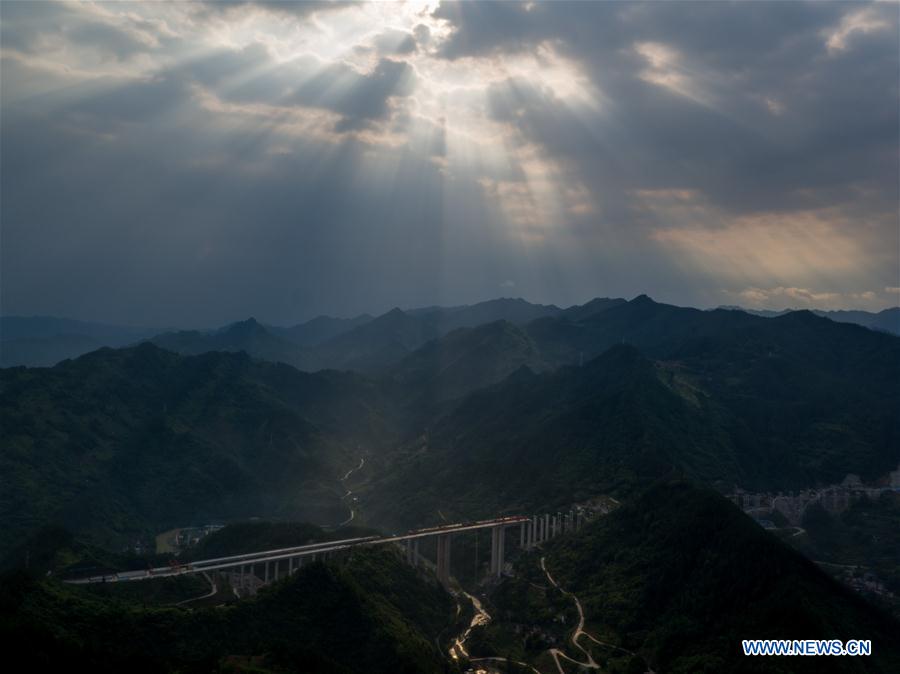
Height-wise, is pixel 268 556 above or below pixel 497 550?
above

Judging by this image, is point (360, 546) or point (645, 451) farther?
point (645, 451)

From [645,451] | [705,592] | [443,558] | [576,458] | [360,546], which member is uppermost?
[645,451]

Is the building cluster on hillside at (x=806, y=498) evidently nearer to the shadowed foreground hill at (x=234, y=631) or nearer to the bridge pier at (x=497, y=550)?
the bridge pier at (x=497, y=550)

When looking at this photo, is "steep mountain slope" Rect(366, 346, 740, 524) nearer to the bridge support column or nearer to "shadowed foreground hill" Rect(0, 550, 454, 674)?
the bridge support column

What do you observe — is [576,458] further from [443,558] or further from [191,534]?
[191,534]

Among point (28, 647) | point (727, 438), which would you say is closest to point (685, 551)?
point (28, 647)

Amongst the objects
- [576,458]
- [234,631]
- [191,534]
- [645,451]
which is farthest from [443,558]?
[191,534]

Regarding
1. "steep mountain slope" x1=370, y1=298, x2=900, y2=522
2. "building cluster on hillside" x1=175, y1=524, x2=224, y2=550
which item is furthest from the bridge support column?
"building cluster on hillside" x1=175, y1=524, x2=224, y2=550

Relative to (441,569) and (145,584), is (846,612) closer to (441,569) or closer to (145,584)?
(441,569)
